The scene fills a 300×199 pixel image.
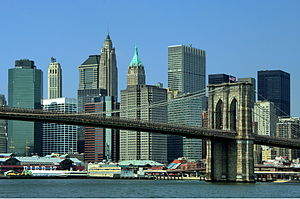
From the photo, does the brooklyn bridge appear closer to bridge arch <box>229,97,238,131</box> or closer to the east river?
bridge arch <box>229,97,238,131</box>

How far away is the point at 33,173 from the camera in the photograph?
174 meters

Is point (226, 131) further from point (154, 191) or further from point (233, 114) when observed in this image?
point (154, 191)

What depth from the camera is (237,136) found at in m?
93.3

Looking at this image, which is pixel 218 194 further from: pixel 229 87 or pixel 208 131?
pixel 229 87

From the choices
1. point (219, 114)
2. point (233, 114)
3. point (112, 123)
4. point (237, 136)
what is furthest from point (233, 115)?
point (112, 123)

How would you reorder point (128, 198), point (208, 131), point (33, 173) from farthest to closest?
point (33, 173), point (208, 131), point (128, 198)

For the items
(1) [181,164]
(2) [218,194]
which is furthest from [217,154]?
(1) [181,164]

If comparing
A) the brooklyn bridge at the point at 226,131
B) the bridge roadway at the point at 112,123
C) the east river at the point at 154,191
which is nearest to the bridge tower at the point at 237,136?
the brooklyn bridge at the point at 226,131

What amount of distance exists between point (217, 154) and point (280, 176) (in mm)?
71221

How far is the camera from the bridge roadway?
78812 millimetres

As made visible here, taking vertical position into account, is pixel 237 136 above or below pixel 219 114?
below

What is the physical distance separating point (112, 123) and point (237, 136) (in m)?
17.6

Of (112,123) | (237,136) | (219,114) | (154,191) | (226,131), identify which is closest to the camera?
(154,191)

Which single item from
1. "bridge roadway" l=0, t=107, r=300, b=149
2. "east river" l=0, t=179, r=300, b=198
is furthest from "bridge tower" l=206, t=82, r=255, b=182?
"east river" l=0, t=179, r=300, b=198
